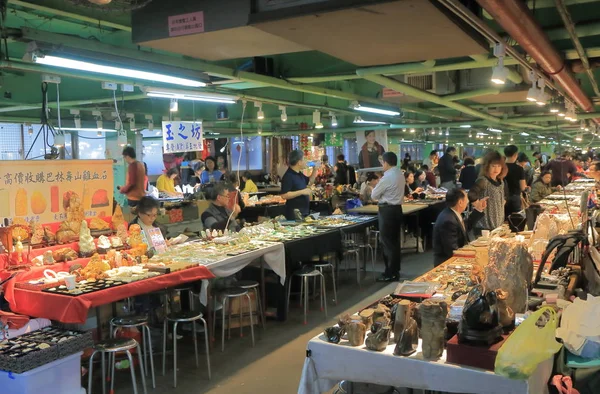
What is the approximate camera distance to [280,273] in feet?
20.3

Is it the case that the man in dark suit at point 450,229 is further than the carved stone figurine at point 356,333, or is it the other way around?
the man in dark suit at point 450,229

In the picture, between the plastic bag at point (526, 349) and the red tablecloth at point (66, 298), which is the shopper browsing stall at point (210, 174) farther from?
the plastic bag at point (526, 349)

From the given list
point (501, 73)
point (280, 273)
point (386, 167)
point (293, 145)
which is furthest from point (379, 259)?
point (293, 145)

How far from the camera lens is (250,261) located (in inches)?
229

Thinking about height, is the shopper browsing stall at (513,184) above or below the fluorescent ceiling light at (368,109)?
below

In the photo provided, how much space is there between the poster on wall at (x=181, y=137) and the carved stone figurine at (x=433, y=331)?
853 cm

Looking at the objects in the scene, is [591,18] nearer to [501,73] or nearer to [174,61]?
[501,73]

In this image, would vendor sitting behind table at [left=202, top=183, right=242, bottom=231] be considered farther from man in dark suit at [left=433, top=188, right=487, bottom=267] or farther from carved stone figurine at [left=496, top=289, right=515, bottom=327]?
carved stone figurine at [left=496, top=289, right=515, bottom=327]

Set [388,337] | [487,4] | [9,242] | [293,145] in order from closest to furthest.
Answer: [388,337] < [487,4] < [9,242] < [293,145]

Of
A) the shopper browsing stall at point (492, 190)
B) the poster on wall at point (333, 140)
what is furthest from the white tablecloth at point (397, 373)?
the poster on wall at point (333, 140)

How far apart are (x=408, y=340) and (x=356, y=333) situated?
0.29m

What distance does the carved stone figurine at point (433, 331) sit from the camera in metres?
2.65

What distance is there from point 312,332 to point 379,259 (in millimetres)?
4335

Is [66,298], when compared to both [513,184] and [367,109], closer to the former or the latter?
[513,184]
